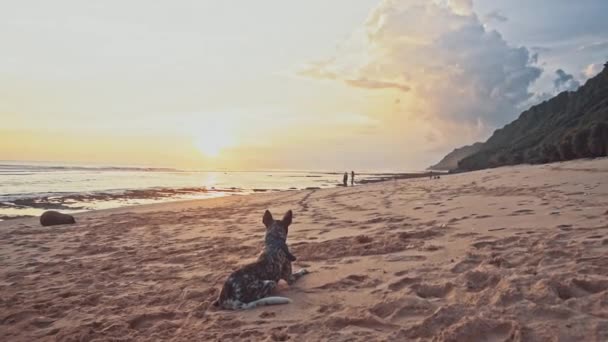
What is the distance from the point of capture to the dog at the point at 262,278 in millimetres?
4672

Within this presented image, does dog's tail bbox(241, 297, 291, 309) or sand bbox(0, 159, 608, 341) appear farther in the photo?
dog's tail bbox(241, 297, 291, 309)

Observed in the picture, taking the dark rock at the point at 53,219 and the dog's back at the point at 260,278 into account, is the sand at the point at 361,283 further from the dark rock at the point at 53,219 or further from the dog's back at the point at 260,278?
the dark rock at the point at 53,219

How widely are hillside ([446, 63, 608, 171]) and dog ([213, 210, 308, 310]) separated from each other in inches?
1355

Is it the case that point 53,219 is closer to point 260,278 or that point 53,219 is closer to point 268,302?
point 260,278

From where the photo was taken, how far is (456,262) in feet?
17.4

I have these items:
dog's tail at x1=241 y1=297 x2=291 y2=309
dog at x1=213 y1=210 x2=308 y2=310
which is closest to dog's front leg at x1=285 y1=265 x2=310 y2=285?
dog at x1=213 y1=210 x2=308 y2=310

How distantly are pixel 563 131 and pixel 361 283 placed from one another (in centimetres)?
5628

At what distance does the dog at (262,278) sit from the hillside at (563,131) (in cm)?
3441

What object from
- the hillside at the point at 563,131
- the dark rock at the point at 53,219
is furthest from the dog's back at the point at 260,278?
the hillside at the point at 563,131

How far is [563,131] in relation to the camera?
51.6 m

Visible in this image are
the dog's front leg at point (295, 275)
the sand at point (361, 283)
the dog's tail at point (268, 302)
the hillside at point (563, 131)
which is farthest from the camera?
the hillside at point (563, 131)

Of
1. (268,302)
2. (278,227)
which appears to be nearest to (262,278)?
(268,302)

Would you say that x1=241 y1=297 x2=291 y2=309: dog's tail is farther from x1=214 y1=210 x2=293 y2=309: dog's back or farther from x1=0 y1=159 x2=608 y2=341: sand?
x1=0 y1=159 x2=608 y2=341: sand

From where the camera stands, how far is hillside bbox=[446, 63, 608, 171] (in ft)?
111
